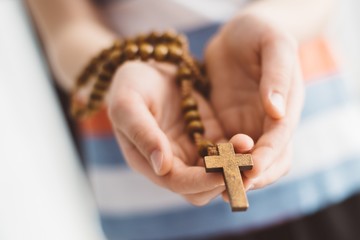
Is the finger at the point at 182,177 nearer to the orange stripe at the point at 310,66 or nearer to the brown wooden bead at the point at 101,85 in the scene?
the brown wooden bead at the point at 101,85

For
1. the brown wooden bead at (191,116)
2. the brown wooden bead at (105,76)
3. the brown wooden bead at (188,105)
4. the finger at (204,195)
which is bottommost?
the finger at (204,195)

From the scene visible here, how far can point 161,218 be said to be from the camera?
72 centimetres

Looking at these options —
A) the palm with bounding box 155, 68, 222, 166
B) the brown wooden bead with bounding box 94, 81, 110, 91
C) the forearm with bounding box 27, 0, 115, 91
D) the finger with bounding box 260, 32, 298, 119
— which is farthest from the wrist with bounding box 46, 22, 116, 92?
the finger with bounding box 260, 32, 298, 119

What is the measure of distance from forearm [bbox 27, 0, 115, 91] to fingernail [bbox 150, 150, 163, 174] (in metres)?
0.35

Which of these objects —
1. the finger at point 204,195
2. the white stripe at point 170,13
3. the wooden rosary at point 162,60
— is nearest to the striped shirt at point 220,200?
the white stripe at point 170,13

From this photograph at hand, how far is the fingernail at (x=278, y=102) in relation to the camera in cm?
47

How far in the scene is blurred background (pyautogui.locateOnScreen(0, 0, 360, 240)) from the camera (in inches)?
37.7

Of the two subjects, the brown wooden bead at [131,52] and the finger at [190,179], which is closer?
the finger at [190,179]

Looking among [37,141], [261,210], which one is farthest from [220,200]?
[37,141]

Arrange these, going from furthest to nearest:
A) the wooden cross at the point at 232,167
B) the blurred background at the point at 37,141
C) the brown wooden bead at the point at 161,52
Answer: the blurred background at the point at 37,141 < the brown wooden bead at the point at 161,52 < the wooden cross at the point at 232,167

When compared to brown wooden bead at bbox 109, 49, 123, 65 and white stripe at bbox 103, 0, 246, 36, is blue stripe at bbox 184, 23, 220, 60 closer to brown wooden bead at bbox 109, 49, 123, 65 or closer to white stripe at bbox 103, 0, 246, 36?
white stripe at bbox 103, 0, 246, 36

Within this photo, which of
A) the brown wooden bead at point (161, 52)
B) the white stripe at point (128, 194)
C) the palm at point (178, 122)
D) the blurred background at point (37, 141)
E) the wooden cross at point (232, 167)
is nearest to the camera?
the wooden cross at point (232, 167)

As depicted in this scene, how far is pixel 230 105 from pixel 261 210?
0.23m

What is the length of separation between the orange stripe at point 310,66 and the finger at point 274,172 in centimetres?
27
